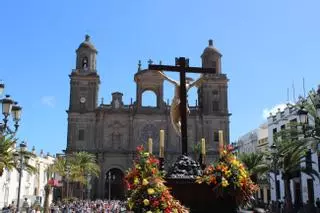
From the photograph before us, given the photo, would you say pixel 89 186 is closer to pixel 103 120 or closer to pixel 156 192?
pixel 103 120

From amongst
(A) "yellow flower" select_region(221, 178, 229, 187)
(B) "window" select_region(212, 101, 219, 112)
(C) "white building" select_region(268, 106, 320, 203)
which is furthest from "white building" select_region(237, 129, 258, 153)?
(A) "yellow flower" select_region(221, 178, 229, 187)

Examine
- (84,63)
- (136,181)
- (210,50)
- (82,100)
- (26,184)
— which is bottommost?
(136,181)

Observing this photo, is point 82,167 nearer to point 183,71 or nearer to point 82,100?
point 82,100

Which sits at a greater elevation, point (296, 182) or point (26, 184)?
point (296, 182)

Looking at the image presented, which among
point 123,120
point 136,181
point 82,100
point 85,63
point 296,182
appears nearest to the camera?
point 136,181

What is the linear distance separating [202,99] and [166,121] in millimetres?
7211

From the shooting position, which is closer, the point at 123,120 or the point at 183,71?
the point at 183,71

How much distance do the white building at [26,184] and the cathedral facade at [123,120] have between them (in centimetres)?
814

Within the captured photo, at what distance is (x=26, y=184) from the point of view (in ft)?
205

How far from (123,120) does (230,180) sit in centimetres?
5672

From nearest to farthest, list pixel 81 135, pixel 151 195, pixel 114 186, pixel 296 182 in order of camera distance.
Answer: pixel 151 195 < pixel 296 182 < pixel 114 186 < pixel 81 135

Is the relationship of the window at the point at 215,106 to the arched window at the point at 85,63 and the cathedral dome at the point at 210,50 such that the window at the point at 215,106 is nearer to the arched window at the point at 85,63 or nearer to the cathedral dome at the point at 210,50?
the cathedral dome at the point at 210,50

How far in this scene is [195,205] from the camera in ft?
28.7

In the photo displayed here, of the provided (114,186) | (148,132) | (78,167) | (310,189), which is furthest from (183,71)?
(148,132)
